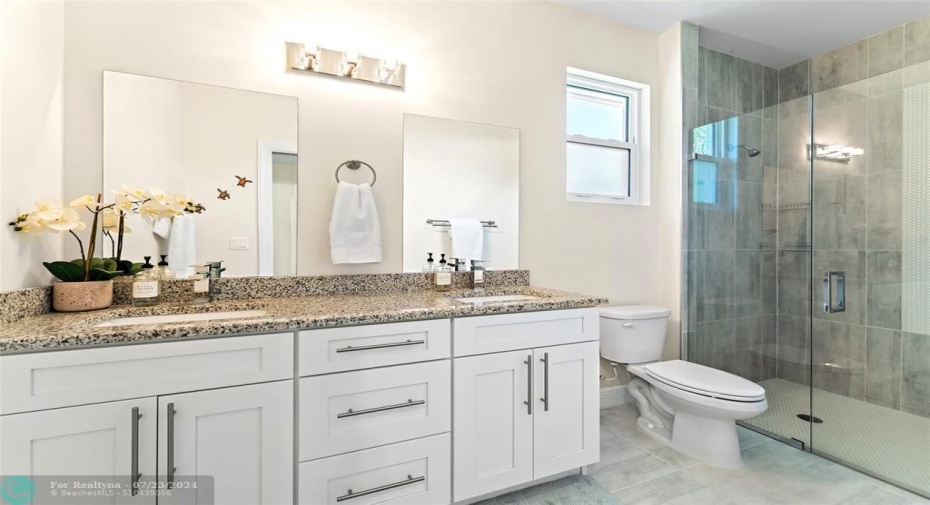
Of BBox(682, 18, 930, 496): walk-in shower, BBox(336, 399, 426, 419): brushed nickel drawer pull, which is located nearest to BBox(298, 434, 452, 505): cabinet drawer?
BBox(336, 399, 426, 419): brushed nickel drawer pull

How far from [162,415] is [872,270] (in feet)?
10.6

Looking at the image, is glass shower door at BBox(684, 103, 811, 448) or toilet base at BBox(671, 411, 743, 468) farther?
glass shower door at BBox(684, 103, 811, 448)

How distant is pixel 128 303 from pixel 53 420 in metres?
0.61

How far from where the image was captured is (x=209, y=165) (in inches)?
65.4

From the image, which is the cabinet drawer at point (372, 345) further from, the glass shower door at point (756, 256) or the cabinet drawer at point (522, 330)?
the glass shower door at point (756, 256)

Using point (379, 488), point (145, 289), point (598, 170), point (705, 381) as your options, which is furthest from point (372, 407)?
point (598, 170)

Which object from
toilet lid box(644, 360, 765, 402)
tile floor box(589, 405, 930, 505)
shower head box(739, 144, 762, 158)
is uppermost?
shower head box(739, 144, 762, 158)

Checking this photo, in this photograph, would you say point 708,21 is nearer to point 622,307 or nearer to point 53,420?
point 622,307

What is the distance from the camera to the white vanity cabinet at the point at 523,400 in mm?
1530

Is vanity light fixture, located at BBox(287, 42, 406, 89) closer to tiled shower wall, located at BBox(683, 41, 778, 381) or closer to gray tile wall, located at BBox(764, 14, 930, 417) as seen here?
tiled shower wall, located at BBox(683, 41, 778, 381)

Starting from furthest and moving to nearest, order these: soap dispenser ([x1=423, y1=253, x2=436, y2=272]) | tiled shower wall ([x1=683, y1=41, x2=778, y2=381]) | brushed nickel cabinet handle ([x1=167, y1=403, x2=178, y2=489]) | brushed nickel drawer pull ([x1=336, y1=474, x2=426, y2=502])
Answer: tiled shower wall ([x1=683, y1=41, x2=778, y2=381]), soap dispenser ([x1=423, y1=253, x2=436, y2=272]), brushed nickel drawer pull ([x1=336, y1=474, x2=426, y2=502]), brushed nickel cabinet handle ([x1=167, y1=403, x2=178, y2=489])

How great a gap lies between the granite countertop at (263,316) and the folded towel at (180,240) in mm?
157

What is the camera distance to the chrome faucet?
1614 millimetres

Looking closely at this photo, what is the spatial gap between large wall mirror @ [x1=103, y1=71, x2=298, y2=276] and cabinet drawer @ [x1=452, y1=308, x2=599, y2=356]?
86 centimetres
